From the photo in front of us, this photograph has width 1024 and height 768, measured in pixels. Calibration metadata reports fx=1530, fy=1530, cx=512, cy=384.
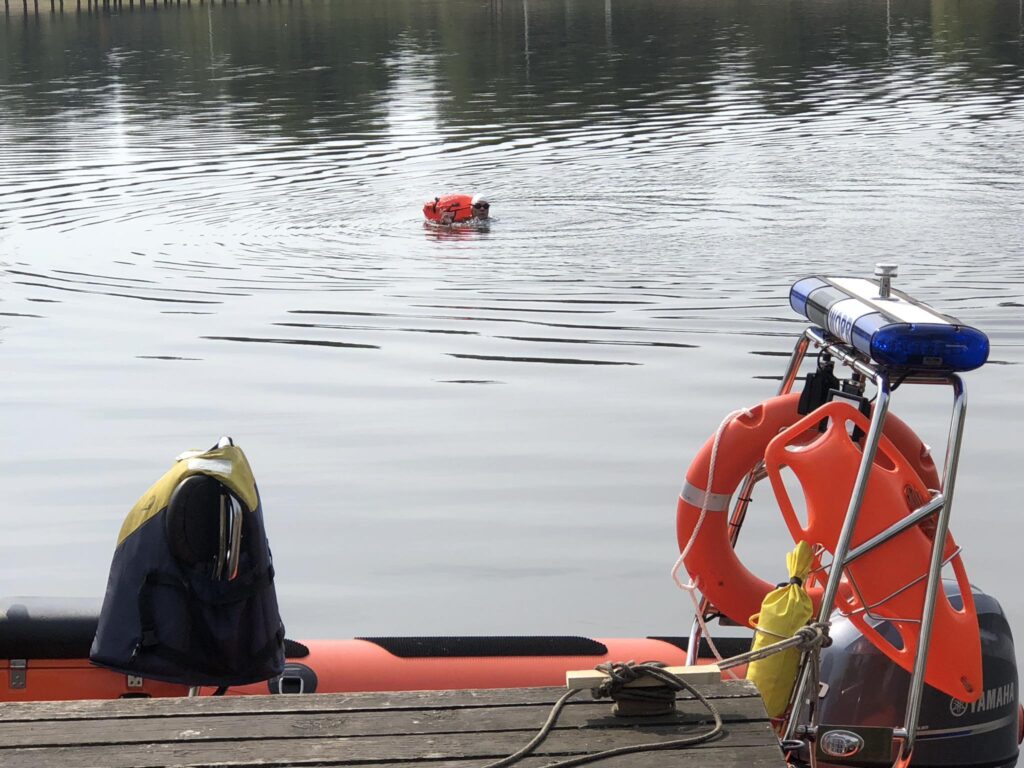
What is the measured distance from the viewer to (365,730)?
308cm

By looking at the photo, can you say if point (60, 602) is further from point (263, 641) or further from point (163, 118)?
point (163, 118)

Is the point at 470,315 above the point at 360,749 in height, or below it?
below

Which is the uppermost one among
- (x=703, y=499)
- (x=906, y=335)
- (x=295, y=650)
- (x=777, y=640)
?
(x=906, y=335)

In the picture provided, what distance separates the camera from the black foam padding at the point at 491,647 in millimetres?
4312

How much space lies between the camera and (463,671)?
168 inches

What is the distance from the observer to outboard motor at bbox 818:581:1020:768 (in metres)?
3.56

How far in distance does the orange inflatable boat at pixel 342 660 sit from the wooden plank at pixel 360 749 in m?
0.94

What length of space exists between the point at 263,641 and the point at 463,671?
64 cm

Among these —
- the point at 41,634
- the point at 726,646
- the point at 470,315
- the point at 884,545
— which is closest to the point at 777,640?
the point at 884,545

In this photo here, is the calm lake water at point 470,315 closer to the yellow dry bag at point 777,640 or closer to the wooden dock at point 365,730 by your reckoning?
the yellow dry bag at point 777,640

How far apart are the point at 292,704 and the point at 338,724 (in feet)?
0.51

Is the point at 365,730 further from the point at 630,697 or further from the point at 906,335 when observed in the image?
the point at 906,335

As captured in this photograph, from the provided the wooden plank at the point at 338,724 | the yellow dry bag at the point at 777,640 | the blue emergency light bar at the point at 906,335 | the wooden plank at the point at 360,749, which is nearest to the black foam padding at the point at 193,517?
the wooden plank at the point at 338,724

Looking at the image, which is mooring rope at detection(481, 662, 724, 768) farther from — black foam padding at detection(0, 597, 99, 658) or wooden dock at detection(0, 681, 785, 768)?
black foam padding at detection(0, 597, 99, 658)
